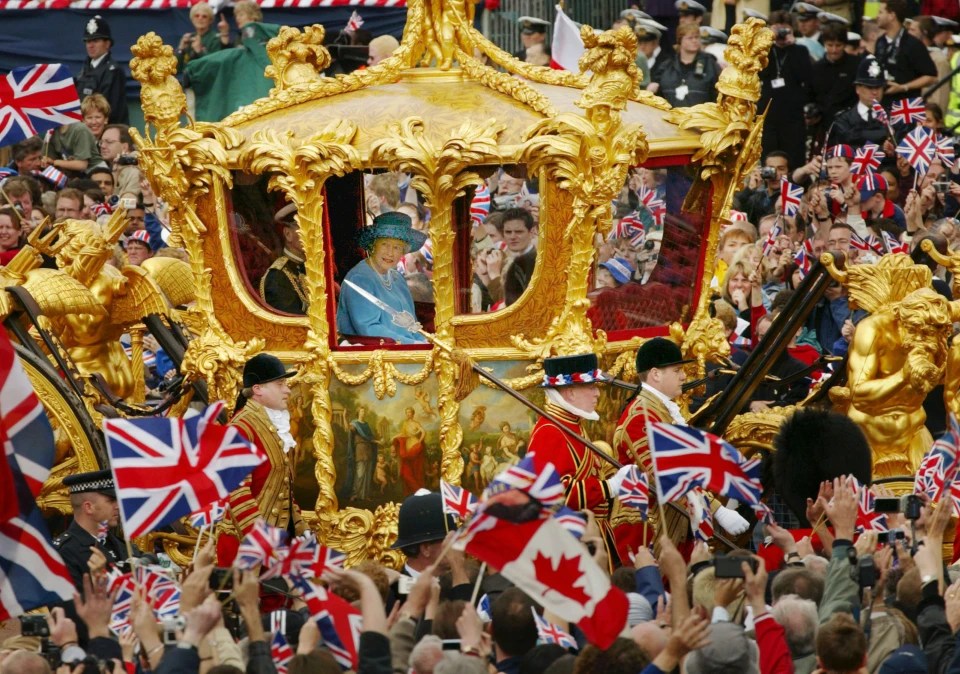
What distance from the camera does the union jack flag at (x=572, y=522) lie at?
10.7 m

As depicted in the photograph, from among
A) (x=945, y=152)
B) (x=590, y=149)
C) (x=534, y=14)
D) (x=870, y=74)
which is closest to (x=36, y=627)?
(x=590, y=149)

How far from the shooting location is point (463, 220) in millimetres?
14945

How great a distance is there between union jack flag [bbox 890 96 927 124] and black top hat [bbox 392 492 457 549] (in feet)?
29.3

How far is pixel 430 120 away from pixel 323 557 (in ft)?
15.0

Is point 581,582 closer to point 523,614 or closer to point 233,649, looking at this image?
point 523,614

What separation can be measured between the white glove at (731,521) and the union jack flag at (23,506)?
4.56 m

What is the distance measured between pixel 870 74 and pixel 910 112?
0.68 metres

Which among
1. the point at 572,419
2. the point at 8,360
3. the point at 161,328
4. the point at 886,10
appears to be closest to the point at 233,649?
the point at 8,360

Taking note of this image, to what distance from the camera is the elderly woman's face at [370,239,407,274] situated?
15258 millimetres

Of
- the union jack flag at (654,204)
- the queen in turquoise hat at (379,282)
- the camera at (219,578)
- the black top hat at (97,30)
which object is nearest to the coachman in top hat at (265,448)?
the queen in turquoise hat at (379,282)

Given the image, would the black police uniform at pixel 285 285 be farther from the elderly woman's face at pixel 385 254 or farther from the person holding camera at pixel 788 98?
the person holding camera at pixel 788 98

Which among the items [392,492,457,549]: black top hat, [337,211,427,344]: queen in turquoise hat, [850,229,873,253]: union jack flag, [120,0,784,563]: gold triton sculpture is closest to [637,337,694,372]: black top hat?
[120,0,784,563]: gold triton sculpture

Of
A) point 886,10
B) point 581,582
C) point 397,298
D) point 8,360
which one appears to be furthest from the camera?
point 886,10

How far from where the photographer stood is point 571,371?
47.0 feet
